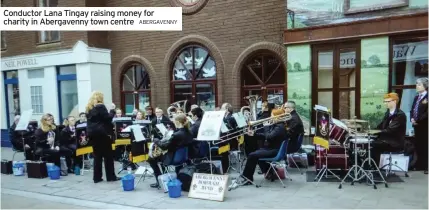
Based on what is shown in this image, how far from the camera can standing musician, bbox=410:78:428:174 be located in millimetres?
7250

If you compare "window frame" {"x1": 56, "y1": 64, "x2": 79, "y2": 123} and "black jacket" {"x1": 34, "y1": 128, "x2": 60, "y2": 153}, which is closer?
"black jacket" {"x1": 34, "y1": 128, "x2": 60, "y2": 153}

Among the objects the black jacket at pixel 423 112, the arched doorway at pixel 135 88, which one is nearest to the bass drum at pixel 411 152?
the black jacket at pixel 423 112

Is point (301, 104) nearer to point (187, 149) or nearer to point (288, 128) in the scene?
point (288, 128)

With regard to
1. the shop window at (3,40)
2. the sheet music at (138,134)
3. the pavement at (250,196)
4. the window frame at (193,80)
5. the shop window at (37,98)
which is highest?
the shop window at (3,40)

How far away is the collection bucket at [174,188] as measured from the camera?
21.1 ft

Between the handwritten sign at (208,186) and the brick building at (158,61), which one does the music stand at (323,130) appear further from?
the brick building at (158,61)

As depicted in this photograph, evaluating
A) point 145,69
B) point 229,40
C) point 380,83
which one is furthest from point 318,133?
point 145,69

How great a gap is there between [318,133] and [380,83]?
253 centimetres

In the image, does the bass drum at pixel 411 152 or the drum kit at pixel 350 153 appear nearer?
the drum kit at pixel 350 153

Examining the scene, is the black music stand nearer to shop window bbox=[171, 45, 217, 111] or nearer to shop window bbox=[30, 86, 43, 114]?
shop window bbox=[171, 45, 217, 111]

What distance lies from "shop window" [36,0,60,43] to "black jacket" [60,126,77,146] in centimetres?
575

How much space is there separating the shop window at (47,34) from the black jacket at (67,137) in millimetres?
5752

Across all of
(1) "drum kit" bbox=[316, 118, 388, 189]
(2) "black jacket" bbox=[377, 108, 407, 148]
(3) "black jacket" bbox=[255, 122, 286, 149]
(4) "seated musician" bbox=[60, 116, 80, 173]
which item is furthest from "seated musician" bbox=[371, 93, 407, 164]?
(4) "seated musician" bbox=[60, 116, 80, 173]

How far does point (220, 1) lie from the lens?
11094 mm
